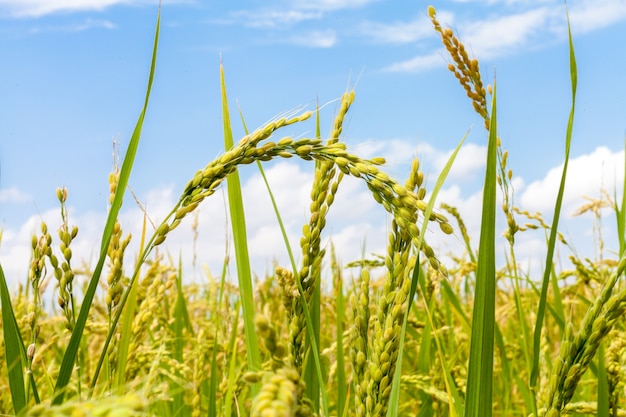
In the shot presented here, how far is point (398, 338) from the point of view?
116 cm

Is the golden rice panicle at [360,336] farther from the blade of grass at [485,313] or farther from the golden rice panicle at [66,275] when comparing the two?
the golden rice panicle at [66,275]

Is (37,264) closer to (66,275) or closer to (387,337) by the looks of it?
(66,275)

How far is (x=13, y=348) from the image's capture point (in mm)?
1425

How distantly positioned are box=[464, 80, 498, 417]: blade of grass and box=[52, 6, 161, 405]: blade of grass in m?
0.66

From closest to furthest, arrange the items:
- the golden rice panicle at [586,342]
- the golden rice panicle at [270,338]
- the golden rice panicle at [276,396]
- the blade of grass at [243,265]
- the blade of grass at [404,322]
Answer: the golden rice panicle at [276,396] < the golden rice panicle at [270,338] < the blade of grass at [404,322] < the golden rice panicle at [586,342] < the blade of grass at [243,265]

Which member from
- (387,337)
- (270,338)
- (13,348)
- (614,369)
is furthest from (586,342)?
(13,348)

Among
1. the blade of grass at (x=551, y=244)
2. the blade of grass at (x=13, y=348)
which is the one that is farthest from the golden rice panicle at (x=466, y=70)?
the blade of grass at (x=13, y=348)

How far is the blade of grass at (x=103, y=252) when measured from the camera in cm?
124

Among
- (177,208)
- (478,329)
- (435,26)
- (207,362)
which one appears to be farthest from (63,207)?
(207,362)

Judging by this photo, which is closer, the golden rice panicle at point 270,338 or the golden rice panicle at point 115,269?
the golden rice panicle at point 270,338

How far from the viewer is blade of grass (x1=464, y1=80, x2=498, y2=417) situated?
118 cm

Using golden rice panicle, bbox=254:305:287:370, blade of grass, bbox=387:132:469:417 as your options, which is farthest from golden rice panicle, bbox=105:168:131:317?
golden rice panicle, bbox=254:305:287:370

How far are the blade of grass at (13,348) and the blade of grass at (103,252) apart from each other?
0.07 metres

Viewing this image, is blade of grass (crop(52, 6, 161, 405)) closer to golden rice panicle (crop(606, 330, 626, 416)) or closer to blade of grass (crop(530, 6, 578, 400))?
blade of grass (crop(530, 6, 578, 400))
